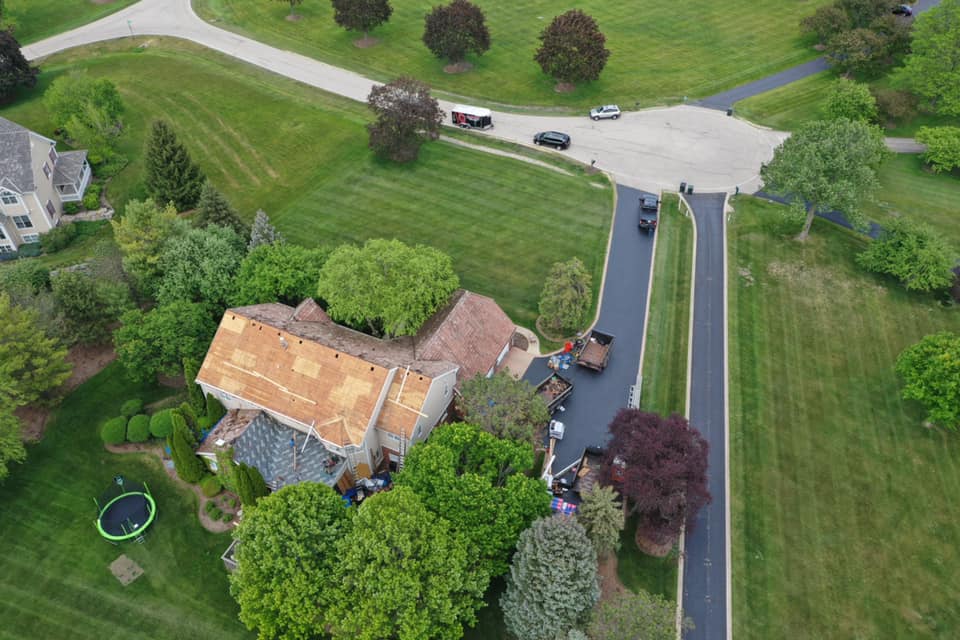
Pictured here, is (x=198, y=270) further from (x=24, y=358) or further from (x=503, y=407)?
(x=503, y=407)

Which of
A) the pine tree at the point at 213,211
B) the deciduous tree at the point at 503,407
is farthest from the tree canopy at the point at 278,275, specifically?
the deciduous tree at the point at 503,407

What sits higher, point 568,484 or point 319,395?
point 319,395

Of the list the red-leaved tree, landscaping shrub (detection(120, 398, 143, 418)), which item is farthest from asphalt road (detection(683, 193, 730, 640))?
landscaping shrub (detection(120, 398, 143, 418))

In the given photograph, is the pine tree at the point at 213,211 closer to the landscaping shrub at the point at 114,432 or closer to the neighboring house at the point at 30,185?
the neighboring house at the point at 30,185

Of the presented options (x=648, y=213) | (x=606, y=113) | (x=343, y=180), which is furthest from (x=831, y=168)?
(x=343, y=180)

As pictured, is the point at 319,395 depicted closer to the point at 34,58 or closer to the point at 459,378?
the point at 459,378

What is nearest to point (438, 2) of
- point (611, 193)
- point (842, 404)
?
point (611, 193)
